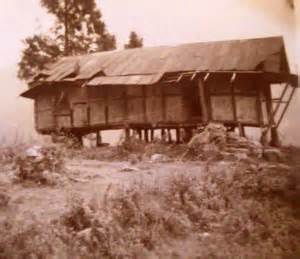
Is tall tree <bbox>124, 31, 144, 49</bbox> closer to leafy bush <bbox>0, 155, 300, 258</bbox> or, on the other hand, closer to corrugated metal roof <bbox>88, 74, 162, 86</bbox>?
corrugated metal roof <bbox>88, 74, 162, 86</bbox>

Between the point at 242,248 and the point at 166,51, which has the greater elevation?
the point at 166,51

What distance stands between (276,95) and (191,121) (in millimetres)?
1541

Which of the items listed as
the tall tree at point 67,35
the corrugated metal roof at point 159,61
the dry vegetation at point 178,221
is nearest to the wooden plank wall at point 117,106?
the corrugated metal roof at point 159,61

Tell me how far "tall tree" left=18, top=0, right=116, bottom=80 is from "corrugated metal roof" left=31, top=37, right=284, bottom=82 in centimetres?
65

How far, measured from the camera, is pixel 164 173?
4961 millimetres

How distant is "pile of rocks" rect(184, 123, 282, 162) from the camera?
5.76 metres

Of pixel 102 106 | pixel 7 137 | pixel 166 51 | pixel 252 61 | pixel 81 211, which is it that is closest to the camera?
pixel 81 211

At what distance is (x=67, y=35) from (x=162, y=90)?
304 cm

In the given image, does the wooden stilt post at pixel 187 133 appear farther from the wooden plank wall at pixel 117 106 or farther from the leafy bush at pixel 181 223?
the leafy bush at pixel 181 223

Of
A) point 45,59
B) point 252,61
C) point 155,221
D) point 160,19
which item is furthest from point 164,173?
point 45,59

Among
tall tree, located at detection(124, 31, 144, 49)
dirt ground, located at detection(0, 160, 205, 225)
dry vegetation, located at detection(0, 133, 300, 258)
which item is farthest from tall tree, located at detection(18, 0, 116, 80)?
dry vegetation, located at detection(0, 133, 300, 258)

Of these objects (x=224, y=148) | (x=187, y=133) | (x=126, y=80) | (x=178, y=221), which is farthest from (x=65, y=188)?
(x=187, y=133)

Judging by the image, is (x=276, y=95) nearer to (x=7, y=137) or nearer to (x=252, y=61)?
(x=252, y=61)

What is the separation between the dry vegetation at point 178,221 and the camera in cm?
343
